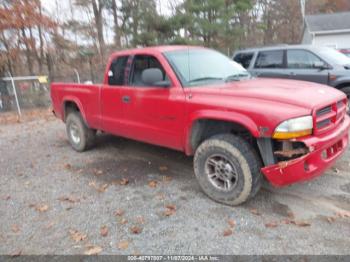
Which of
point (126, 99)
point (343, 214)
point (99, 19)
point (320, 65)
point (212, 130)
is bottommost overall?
point (343, 214)

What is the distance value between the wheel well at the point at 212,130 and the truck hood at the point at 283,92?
0.39 metres

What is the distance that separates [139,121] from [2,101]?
9.43 metres

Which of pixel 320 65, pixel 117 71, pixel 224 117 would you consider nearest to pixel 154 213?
pixel 224 117

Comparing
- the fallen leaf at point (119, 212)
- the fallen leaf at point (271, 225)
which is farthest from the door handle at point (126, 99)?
the fallen leaf at point (271, 225)

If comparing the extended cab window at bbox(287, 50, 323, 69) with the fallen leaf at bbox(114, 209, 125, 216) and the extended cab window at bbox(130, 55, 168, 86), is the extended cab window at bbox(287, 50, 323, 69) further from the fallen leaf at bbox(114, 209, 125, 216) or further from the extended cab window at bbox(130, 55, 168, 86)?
the fallen leaf at bbox(114, 209, 125, 216)

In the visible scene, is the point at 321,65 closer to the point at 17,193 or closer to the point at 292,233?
the point at 292,233

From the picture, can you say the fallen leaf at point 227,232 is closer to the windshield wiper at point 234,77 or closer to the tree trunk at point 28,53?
the windshield wiper at point 234,77

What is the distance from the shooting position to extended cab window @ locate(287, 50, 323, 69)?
7.29 metres

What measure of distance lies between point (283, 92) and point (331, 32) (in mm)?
26839

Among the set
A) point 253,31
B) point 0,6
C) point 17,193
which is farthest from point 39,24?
point 253,31

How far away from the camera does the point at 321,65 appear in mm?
7141

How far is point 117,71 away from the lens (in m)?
5.23

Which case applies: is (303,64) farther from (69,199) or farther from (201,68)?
→ (69,199)

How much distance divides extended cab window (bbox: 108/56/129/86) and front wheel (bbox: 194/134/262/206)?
2024 millimetres
